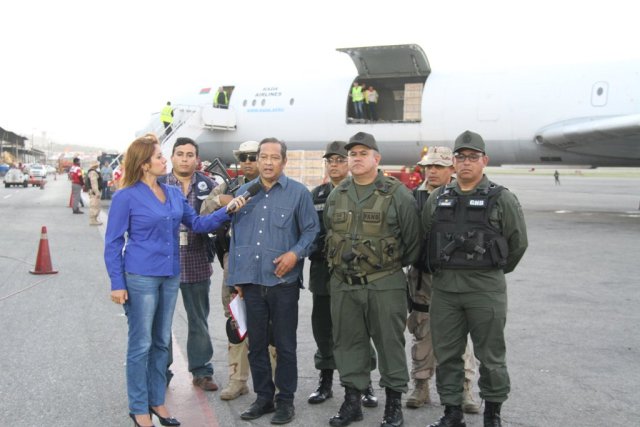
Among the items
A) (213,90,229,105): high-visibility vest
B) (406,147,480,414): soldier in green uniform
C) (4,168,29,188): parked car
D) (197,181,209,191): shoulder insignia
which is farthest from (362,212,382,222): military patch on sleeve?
(4,168,29,188): parked car

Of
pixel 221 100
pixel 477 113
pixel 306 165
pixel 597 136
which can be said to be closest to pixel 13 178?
pixel 221 100

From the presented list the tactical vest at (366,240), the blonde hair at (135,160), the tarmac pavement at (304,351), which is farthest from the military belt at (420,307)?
the blonde hair at (135,160)

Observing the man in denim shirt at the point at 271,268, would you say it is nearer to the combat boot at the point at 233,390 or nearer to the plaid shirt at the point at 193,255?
the combat boot at the point at 233,390

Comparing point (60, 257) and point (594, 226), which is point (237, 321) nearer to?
point (60, 257)

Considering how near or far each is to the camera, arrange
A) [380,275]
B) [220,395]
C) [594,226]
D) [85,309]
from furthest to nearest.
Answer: [594,226] < [85,309] < [220,395] < [380,275]

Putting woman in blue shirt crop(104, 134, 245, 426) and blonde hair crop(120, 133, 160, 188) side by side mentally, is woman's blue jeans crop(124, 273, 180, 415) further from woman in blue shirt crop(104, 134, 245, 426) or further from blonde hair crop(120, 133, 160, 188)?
blonde hair crop(120, 133, 160, 188)

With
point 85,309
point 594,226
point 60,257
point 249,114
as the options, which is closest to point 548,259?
point 594,226

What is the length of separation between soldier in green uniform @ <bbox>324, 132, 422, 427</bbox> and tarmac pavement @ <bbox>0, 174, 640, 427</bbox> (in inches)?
13.2

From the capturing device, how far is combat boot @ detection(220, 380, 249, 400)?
511cm

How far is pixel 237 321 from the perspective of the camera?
16.0ft

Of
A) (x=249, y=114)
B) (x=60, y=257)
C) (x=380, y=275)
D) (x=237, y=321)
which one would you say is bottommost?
(x=60, y=257)

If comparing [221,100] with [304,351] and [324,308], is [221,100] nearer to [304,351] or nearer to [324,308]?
[304,351]

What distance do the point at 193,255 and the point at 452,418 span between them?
2379 mm

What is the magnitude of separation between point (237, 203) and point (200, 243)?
90 cm
